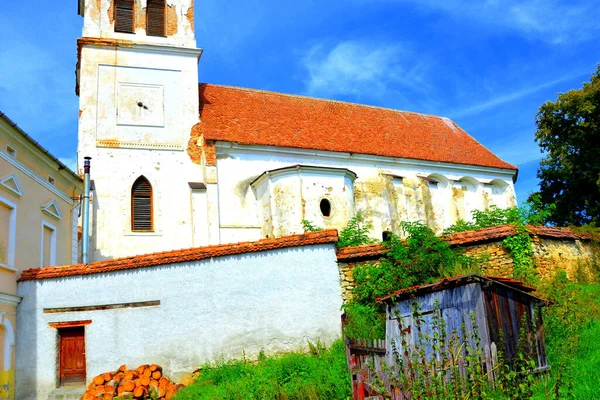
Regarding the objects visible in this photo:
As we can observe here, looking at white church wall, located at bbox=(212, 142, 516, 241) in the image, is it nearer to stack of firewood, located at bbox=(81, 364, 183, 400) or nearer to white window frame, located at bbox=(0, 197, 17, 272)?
white window frame, located at bbox=(0, 197, 17, 272)

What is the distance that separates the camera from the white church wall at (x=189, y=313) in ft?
38.6

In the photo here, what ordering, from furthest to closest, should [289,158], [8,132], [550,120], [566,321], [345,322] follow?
[550,120], [289,158], [8,132], [345,322], [566,321]

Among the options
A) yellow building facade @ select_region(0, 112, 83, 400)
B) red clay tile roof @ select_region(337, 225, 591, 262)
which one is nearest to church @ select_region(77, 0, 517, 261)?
yellow building facade @ select_region(0, 112, 83, 400)

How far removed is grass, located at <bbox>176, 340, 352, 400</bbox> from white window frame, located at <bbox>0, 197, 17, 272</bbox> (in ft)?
15.8

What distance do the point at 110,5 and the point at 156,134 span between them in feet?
17.7

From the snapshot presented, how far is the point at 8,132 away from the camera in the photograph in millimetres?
12812

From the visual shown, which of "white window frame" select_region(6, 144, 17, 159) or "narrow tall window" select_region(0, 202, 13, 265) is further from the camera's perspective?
"white window frame" select_region(6, 144, 17, 159)

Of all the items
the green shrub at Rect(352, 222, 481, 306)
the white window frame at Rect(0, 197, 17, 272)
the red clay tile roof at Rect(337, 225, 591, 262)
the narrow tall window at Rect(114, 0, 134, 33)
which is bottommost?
the green shrub at Rect(352, 222, 481, 306)

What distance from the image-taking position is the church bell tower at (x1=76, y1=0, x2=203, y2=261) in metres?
20.0

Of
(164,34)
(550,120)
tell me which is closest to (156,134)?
(164,34)

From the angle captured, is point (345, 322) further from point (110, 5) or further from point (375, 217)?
point (110, 5)

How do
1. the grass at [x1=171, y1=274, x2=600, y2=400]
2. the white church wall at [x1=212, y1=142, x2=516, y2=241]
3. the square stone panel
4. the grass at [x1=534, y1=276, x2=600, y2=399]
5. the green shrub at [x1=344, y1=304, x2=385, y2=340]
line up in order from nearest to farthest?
the grass at [x1=534, y1=276, x2=600, y2=399] → the grass at [x1=171, y1=274, x2=600, y2=400] → the green shrub at [x1=344, y1=304, x2=385, y2=340] → the square stone panel → the white church wall at [x1=212, y1=142, x2=516, y2=241]

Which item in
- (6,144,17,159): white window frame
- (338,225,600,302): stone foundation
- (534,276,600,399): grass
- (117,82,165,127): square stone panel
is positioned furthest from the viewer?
(117,82,165,127): square stone panel

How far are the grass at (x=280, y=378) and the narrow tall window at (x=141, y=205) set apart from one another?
977cm
